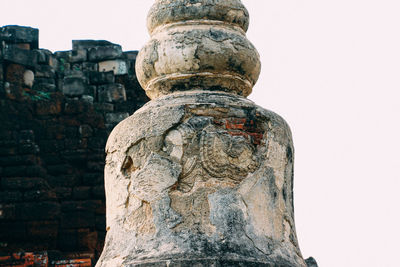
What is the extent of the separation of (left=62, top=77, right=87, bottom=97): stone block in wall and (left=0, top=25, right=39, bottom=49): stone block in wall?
0.88m

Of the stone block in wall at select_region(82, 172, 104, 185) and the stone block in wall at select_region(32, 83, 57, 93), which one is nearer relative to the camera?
the stone block in wall at select_region(82, 172, 104, 185)

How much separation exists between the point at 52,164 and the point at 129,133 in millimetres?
8056

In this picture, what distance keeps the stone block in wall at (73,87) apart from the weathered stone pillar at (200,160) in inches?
332

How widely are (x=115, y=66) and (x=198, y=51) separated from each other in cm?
908

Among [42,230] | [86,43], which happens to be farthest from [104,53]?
[42,230]

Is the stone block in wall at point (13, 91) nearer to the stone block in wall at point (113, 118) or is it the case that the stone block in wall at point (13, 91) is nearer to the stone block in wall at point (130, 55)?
the stone block in wall at point (113, 118)

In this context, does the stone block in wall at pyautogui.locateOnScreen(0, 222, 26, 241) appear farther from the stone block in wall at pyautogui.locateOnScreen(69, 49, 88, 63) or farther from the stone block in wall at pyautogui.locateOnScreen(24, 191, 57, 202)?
the stone block in wall at pyautogui.locateOnScreen(69, 49, 88, 63)

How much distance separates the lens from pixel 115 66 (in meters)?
12.0

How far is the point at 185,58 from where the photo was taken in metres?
3.10

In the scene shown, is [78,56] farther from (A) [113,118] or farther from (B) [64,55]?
(A) [113,118]

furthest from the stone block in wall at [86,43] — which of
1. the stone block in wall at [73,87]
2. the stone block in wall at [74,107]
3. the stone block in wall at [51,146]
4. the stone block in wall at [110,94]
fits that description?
the stone block in wall at [51,146]

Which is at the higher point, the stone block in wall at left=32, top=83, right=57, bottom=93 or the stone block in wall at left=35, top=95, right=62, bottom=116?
the stone block in wall at left=32, top=83, right=57, bottom=93

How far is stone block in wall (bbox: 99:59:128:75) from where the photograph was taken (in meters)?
Answer: 11.9

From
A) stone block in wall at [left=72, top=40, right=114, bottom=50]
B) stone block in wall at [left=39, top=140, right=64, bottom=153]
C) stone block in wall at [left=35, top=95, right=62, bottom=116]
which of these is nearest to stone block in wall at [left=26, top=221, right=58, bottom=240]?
stone block in wall at [left=39, top=140, right=64, bottom=153]
